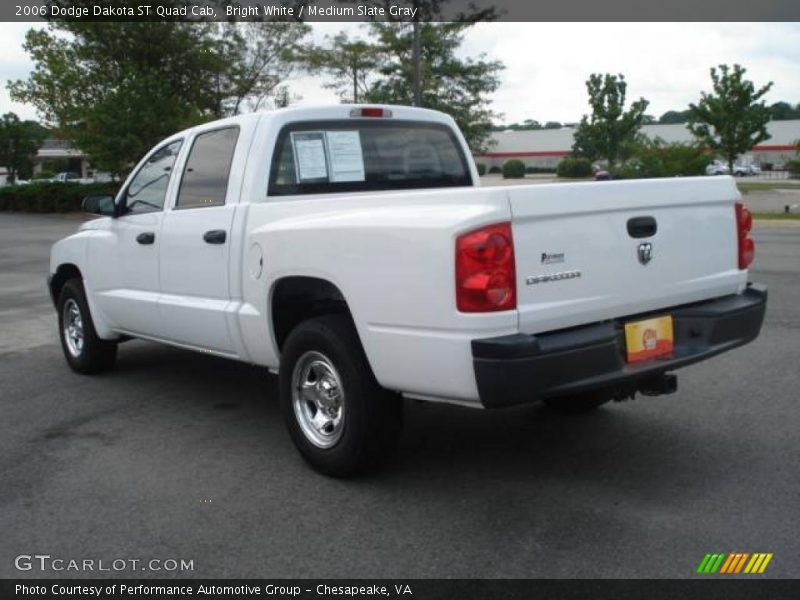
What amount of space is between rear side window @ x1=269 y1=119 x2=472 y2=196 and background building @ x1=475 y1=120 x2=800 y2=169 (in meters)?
78.2

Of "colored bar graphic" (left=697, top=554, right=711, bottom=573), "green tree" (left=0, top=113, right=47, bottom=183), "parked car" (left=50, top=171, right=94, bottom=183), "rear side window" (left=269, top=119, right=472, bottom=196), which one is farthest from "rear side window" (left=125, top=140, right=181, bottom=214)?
"green tree" (left=0, top=113, right=47, bottom=183)

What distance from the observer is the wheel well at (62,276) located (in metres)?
7.00

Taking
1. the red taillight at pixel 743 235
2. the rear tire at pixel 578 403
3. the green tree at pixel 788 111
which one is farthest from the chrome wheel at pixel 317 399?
the green tree at pixel 788 111

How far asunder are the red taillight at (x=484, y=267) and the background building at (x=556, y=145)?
3166 inches

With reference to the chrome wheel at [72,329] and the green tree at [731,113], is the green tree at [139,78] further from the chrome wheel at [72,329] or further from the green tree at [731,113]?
the chrome wheel at [72,329]

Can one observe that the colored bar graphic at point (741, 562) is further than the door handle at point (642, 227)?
No

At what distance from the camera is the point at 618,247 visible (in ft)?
13.0

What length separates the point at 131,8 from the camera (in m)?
30.0

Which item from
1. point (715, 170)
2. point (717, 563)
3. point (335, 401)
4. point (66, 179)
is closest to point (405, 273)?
point (335, 401)

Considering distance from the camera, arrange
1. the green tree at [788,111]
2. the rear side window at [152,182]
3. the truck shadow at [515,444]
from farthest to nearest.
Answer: the green tree at [788,111] < the rear side window at [152,182] < the truck shadow at [515,444]

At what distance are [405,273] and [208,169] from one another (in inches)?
84.9
